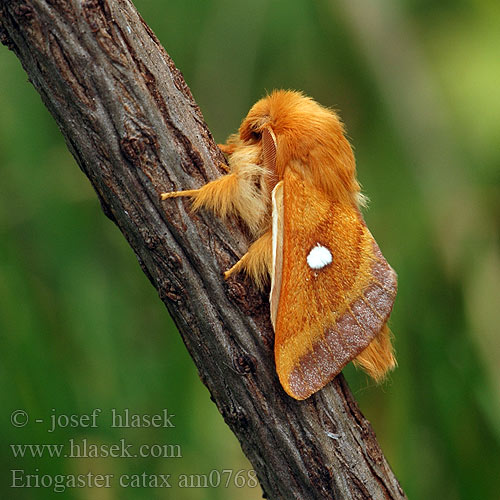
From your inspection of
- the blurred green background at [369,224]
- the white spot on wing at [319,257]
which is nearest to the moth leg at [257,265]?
the white spot on wing at [319,257]

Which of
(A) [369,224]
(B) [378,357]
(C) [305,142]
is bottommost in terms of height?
(A) [369,224]

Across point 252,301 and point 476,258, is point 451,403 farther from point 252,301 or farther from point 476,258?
point 252,301

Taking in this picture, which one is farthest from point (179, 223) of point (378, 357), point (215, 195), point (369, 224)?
point (369, 224)

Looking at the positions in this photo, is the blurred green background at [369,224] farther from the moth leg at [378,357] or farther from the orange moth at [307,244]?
the orange moth at [307,244]

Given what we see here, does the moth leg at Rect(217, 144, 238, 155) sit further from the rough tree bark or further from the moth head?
the rough tree bark

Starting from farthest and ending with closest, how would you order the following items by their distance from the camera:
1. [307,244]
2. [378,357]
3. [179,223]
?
[378,357], [307,244], [179,223]

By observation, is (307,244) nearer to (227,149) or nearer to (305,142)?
(305,142)

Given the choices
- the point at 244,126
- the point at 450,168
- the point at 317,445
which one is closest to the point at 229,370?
the point at 317,445
